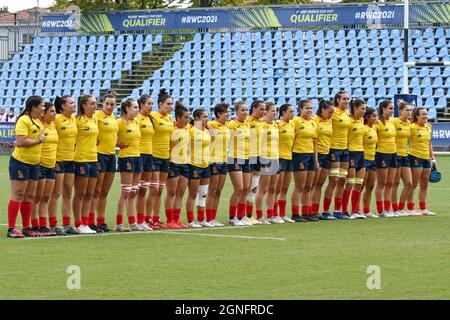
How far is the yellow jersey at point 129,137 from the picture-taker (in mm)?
Answer: 15977

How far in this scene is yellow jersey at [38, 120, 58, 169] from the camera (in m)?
15.1

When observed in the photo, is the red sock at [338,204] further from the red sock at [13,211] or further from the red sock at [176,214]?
the red sock at [13,211]

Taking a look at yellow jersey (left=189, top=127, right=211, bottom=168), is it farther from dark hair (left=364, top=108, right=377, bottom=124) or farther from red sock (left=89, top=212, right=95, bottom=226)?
dark hair (left=364, top=108, right=377, bottom=124)

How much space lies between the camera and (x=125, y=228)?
1599cm

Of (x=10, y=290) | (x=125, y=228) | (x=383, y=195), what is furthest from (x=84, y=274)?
(x=383, y=195)

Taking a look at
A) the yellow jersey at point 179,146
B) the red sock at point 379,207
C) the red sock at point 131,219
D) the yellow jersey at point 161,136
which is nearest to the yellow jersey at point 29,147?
the red sock at point 131,219

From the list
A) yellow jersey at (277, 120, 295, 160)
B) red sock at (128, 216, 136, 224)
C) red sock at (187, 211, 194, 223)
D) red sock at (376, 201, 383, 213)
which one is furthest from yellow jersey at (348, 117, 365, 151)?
red sock at (128, 216, 136, 224)

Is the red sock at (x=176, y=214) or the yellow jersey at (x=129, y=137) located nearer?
the yellow jersey at (x=129, y=137)

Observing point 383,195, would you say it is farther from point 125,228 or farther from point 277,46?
point 277,46

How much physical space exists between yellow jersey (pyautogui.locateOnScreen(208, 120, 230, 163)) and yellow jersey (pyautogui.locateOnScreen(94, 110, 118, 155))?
181 centimetres

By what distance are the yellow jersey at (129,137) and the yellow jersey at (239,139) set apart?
1799 mm

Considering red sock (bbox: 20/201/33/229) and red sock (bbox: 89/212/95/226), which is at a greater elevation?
red sock (bbox: 20/201/33/229)

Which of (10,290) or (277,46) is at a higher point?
(277,46)
